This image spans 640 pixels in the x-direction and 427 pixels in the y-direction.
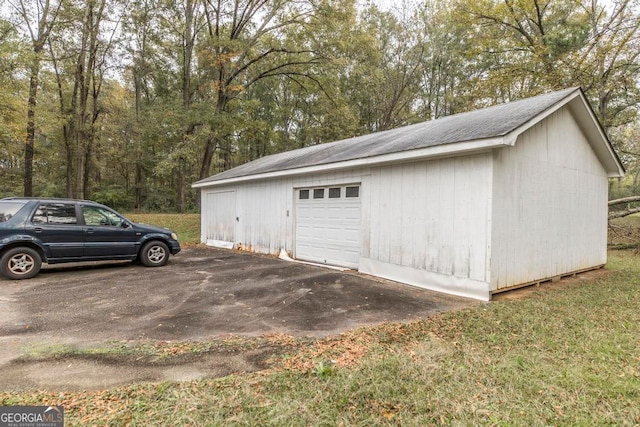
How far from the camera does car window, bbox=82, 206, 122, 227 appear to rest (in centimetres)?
695

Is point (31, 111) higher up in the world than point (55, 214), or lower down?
higher up

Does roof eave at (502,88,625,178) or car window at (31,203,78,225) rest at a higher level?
roof eave at (502,88,625,178)

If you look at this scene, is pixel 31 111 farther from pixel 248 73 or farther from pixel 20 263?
pixel 20 263

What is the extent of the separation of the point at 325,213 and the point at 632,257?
9907mm

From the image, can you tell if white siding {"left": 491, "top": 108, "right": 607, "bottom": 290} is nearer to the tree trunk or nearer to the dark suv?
the dark suv

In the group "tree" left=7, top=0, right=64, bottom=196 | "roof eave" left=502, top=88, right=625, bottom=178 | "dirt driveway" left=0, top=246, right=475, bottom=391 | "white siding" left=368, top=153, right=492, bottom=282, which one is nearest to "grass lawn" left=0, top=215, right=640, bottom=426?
"dirt driveway" left=0, top=246, right=475, bottom=391

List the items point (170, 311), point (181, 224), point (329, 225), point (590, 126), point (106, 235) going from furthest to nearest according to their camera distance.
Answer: point (181, 224) < point (329, 225) < point (590, 126) < point (106, 235) < point (170, 311)

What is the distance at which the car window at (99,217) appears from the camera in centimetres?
695

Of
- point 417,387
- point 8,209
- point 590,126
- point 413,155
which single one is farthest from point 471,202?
point 8,209

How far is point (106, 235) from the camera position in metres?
7.08

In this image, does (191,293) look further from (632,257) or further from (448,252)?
(632,257)

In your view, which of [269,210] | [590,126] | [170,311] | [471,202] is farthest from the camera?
[269,210]

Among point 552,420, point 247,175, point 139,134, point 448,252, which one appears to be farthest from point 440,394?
point 139,134

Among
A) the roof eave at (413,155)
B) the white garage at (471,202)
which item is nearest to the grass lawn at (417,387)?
the white garage at (471,202)
